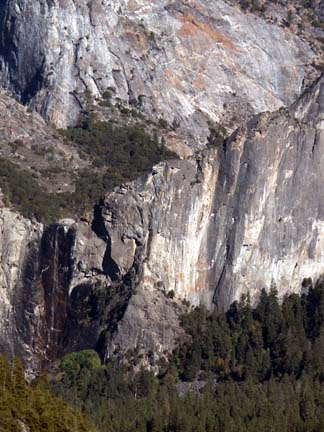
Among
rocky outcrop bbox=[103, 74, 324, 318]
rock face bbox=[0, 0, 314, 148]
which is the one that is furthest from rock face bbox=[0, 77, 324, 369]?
rock face bbox=[0, 0, 314, 148]

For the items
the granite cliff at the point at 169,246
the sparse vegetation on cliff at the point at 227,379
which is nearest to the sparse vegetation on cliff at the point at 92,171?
the granite cliff at the point at 169,246

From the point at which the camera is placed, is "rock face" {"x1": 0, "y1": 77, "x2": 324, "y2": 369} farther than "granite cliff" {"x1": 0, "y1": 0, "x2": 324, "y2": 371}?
Yes

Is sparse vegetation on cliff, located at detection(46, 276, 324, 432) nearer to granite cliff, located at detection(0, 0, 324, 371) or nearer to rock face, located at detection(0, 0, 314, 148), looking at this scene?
granite cliff, located at detection(0, 0, 324, 371)

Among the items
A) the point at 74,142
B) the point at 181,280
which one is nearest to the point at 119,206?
the point at 181,280

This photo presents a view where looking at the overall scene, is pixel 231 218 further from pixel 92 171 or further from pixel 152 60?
pixel 152 60

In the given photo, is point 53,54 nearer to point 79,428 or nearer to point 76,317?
point 76,317

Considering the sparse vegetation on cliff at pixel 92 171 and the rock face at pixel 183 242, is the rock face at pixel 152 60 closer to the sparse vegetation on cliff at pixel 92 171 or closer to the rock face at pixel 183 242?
the sparse vegetation on cliff at pixel 92 171
